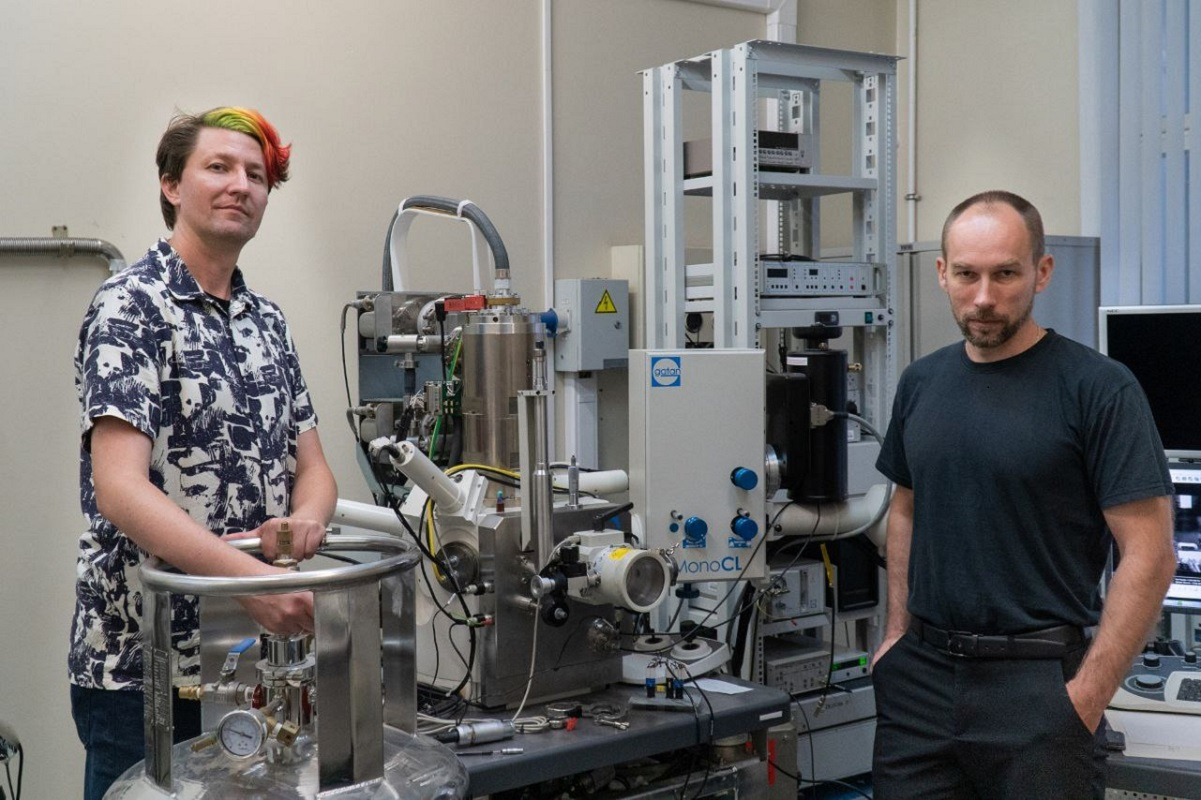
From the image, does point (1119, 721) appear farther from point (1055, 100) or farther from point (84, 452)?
point (1055, 100)

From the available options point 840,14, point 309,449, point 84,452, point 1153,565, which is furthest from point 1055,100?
point 84,452

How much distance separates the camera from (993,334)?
6.36ft

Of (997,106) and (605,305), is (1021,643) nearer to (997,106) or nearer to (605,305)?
(605,305)

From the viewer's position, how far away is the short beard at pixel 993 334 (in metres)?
1.93

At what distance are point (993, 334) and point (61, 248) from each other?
8.07ft

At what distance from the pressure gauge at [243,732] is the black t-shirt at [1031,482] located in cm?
121

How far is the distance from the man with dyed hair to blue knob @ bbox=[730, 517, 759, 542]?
96 centimetres

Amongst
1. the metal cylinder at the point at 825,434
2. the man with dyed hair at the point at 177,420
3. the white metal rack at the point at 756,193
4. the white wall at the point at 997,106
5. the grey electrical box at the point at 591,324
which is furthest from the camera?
the white wall at the point at 997,106

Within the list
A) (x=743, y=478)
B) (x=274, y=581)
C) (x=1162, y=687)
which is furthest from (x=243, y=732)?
(x=1162, y=687)

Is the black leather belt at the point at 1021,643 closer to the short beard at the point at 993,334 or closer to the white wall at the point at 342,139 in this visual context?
the short beard at the point at 993,334

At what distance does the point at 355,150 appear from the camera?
12.0 ft

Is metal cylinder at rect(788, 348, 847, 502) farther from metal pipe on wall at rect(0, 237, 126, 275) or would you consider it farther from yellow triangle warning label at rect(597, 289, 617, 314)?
metal pipe on wall at rect(0, 237, 126, 275)

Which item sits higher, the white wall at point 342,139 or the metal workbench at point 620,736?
the white wall at point 342,139

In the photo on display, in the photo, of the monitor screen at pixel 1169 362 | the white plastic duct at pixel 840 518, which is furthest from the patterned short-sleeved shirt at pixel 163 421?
the monitor screen at pixel 1169 362
